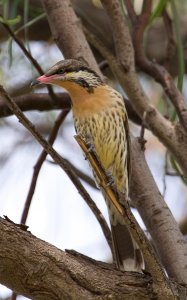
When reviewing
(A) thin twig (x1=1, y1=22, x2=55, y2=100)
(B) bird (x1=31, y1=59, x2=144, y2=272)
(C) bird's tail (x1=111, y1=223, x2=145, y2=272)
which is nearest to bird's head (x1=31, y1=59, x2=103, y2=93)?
(B) bird (x1=31, y1=59, x2=144, y2=272)

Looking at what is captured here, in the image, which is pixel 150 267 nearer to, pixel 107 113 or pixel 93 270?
pixel 93 270

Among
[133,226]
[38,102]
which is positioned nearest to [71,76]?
[38,102]

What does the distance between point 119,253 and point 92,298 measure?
0.79 meters

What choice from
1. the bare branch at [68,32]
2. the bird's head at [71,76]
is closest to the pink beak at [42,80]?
the bird's head at [71,76]

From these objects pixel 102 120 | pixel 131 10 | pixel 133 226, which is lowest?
pixel 133 226

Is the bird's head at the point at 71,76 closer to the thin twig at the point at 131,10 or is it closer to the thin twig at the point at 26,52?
the thin twig at the point at 26,52

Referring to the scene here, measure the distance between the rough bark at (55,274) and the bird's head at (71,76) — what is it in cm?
95

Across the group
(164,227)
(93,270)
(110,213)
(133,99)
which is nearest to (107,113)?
→ (133,99)

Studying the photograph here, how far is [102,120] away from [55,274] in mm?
1301

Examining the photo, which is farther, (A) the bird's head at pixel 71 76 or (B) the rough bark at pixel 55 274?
(A) the bird's head at pixel 71 76

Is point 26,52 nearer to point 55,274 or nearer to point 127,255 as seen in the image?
point 127,255

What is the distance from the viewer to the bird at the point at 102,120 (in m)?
3.10

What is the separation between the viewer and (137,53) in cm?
340

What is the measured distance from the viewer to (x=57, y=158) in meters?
2.26
